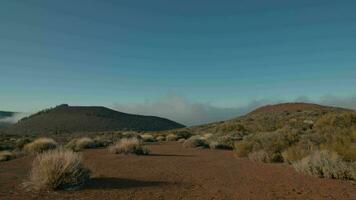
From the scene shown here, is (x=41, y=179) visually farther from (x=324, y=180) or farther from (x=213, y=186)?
(x=324, y=180)

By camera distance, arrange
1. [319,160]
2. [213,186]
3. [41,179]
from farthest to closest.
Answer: [319,160] < [213,186] < [41,179]

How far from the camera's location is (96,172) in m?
12.8

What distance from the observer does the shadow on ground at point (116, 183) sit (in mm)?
9984

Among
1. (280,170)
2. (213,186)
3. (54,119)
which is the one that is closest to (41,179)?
(213,186)

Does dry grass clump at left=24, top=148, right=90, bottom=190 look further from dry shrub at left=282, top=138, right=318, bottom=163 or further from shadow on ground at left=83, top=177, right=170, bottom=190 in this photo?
dry shrub at left=282, top=138, right=318, bottom=163

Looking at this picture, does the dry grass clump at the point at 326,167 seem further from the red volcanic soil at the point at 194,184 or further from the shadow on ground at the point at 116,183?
the shadow on ground at the point at 116,183

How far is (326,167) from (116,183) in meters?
7.00

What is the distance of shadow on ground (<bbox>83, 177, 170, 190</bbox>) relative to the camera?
998cm

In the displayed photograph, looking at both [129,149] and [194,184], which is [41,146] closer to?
[129,149]

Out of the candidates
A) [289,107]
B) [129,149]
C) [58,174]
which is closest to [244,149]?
[129,149]

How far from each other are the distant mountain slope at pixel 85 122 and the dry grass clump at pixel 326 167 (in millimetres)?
85645

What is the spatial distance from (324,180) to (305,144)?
564 cm

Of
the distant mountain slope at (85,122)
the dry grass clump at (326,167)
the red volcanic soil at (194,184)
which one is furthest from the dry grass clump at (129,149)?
the distant mountain slope at (85,122)

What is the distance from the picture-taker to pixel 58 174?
952 centimetres
